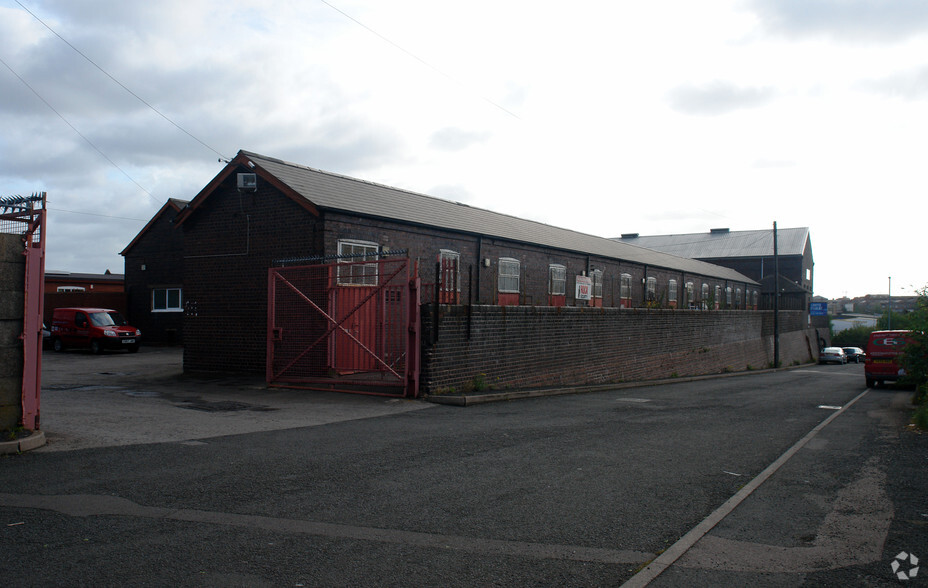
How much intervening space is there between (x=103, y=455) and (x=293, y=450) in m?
2.09

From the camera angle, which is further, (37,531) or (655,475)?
(655,475)

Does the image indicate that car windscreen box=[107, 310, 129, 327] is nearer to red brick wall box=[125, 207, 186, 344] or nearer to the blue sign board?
red brick wall box=[125, 207, 186, 344]

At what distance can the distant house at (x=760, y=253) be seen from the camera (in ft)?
196

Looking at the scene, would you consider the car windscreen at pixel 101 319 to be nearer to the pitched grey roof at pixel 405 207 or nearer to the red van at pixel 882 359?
the pitched grey roof at pixel 405 207

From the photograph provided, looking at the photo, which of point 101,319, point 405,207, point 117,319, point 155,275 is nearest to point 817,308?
point 405,207

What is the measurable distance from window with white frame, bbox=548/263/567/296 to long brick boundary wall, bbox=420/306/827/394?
3.65 metres

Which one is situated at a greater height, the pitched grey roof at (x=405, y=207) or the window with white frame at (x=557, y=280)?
the pitched grey roof at (x=405, y=207)

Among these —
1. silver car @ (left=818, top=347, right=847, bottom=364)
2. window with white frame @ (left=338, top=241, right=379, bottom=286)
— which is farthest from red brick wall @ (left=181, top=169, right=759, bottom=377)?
silver car @ (left=818, top=347, right=847, bottom=364)

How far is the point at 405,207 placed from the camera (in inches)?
766

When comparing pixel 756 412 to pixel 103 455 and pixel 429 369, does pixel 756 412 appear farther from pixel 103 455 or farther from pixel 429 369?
pixel 103 455

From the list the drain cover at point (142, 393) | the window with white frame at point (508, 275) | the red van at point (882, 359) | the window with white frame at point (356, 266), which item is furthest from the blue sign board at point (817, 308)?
the drain cover at point (142, 393)

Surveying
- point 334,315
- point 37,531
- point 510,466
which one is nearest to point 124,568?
point 37,531

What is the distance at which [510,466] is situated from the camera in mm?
7387

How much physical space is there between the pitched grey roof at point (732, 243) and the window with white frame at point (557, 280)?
4166 centimetres
